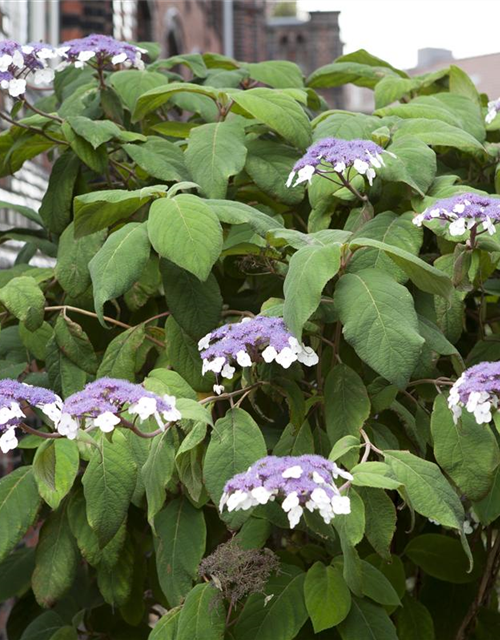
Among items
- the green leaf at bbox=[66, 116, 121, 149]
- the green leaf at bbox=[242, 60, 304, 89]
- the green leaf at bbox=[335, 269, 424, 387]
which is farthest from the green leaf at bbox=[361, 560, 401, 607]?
the green leaf at bbox=[242, 60, 304, 89]

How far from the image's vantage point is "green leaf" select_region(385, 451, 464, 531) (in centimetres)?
153

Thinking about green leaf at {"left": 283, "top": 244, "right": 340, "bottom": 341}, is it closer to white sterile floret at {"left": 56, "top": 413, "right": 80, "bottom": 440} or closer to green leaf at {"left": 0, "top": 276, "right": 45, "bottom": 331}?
white sterile floret at {"left": 56, "top": 413, "right": 80, "bottom": 440}

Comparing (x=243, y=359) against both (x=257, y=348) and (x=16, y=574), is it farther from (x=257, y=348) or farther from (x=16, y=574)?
(x=16, y=574)

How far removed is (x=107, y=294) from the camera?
171 cm

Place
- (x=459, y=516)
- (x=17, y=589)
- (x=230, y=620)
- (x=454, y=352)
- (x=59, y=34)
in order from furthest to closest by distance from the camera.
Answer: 1. (x=59, y=34)
2. (x=17, y=589)
3. (x=230, y=620)
4. (x=454, y=352)
5. (x=459, y=516)

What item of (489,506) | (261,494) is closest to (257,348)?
(261,494)

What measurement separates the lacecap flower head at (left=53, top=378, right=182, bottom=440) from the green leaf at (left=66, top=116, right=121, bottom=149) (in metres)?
0.73

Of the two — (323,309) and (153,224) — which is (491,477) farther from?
(153,224)

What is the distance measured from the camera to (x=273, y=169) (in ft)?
6.84

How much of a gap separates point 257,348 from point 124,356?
1.35 ft

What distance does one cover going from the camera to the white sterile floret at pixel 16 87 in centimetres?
203

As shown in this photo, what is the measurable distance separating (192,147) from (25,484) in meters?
0.67

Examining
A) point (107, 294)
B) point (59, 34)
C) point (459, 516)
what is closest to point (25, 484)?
point (107, 294)

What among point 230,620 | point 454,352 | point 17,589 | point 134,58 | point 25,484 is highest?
point 134,58
